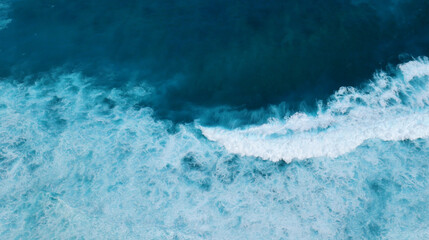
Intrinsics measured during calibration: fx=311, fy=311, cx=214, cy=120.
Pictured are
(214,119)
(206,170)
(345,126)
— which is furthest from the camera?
(214,119)

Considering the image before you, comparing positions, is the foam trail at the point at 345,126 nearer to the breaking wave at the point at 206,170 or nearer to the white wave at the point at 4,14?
the breaking wave at the point at 206,170

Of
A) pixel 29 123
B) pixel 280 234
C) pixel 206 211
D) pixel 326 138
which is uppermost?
pixel 29 123

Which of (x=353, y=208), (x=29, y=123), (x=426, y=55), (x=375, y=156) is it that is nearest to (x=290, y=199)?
(x=353, y=208)

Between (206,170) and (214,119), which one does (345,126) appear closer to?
(214,119)

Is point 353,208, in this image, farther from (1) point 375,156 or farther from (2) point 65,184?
(2) point 65,184

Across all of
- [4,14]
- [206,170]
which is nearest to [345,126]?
[206,170]

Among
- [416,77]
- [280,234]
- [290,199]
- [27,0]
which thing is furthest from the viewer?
[27,0]

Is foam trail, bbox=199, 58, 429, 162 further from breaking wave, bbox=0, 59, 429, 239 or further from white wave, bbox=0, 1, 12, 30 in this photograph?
white wave, bbox=0, 1, 12, 30
